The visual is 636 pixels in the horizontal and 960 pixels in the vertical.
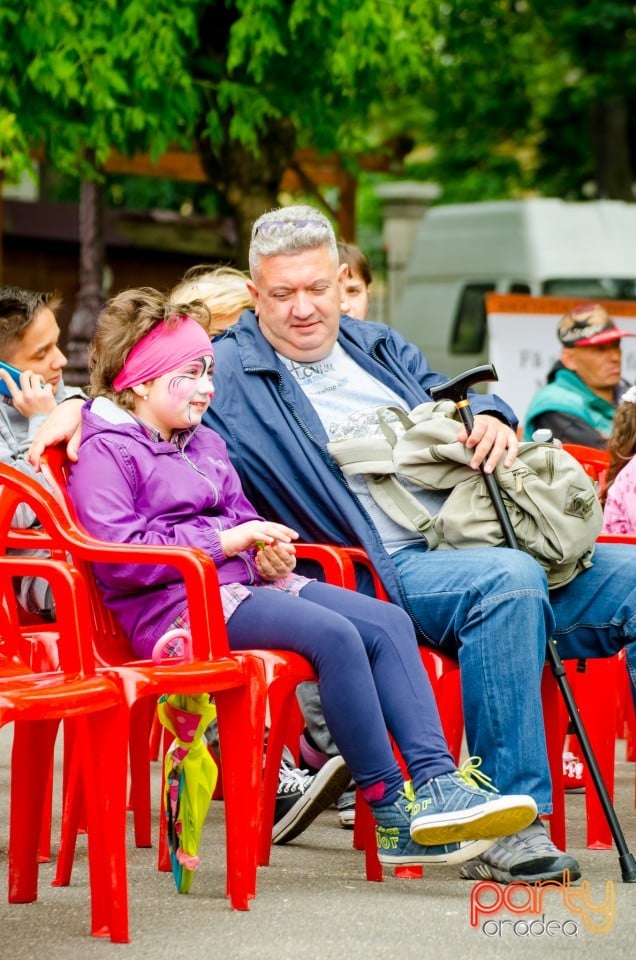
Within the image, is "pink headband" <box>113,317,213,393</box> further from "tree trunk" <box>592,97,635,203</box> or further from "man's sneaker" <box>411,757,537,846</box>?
"tree trunk" <box>592,97,635,203</box>

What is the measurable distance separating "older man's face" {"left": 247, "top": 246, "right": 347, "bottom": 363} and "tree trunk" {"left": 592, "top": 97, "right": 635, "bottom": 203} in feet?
45.5

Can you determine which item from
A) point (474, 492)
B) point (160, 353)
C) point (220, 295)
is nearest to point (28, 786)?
Answer: point (160, 353)

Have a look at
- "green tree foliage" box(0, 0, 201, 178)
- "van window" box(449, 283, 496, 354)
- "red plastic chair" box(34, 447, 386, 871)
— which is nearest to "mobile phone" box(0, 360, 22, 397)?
"red plastic chair" box(34, 447, 386, 871)

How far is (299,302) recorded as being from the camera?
4.59 m

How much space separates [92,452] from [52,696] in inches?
33.2

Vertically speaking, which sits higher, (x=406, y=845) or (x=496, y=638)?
(x=496, y=638)

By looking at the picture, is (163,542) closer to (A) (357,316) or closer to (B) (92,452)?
(B) (92,452)

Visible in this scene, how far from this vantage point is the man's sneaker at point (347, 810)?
4988mm

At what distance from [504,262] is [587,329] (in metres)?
7.43

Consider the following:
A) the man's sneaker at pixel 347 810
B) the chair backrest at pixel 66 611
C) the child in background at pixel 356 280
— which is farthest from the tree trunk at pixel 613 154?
the chair backrest at pixel 66 611

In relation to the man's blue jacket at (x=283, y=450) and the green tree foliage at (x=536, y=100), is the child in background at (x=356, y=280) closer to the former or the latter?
the man's blue jacket at (x=283, y=450)

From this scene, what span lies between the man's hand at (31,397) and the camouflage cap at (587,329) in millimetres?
3375

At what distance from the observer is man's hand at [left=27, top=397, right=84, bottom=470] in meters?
Result: 3.75

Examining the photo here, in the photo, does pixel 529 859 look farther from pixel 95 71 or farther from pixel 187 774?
pixel 95 71
